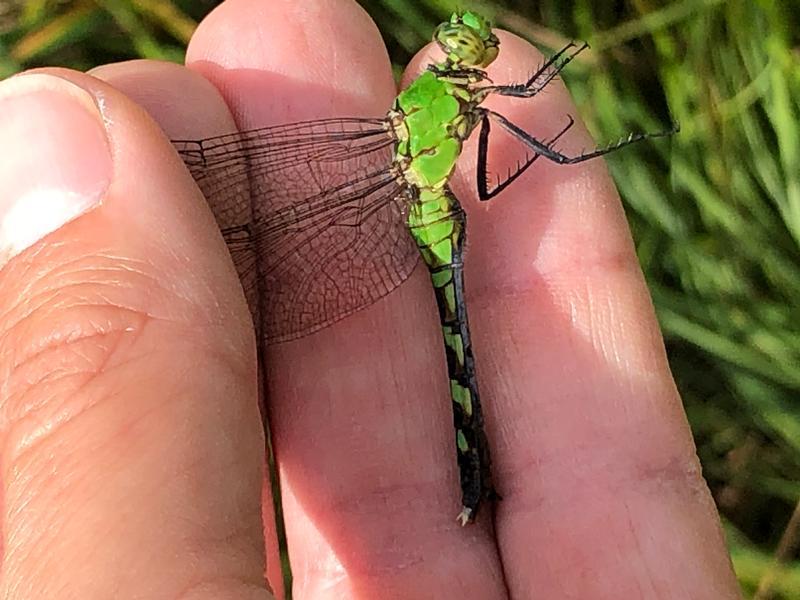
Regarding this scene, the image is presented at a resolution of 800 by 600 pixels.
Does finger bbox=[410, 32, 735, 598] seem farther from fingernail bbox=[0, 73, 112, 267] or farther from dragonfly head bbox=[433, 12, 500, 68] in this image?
fingernail bbox=[0, 73, 112, 267]

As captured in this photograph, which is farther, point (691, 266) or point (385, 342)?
point (691, 266)


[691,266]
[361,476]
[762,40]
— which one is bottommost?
[361,476]

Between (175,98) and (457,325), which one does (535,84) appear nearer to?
(457,325)

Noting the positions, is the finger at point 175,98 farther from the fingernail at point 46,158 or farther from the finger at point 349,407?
the fingernail at point 46,158

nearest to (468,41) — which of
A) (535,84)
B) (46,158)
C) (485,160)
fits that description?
(535,84)

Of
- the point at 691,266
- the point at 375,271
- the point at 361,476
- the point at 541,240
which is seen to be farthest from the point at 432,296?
the point at 691,266

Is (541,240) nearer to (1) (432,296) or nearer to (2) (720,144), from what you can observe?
(1) (432,296)
